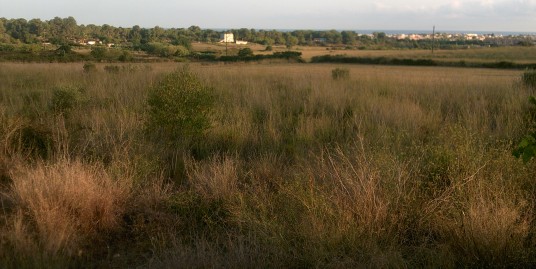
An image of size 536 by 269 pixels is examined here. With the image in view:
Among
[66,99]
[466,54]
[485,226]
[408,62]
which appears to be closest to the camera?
[485,226]

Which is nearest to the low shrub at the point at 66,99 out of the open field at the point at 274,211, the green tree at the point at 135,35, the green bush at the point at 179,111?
the green bush at the point at 179,111

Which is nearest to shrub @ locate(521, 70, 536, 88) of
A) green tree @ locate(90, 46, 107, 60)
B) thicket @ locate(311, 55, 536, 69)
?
thicket @ locate(311, 55, 536, 69)

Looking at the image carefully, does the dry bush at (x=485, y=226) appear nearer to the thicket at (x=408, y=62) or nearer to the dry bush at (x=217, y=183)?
the dry bush at (x=217, y=183)

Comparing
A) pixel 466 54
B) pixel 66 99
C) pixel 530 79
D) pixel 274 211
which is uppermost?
pixel 466 54

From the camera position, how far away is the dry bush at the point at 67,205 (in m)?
4.09

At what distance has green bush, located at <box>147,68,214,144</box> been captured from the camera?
8.05 meters

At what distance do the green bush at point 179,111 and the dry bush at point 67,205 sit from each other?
3.06m

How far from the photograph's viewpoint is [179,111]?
8039mm

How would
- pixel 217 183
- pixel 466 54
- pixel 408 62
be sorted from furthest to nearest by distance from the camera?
pixel 466 54, pixel 408 62, pixel 217 183

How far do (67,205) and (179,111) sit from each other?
12.1ft

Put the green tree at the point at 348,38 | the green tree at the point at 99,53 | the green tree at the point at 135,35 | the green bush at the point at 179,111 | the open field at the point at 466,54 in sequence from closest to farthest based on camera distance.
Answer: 1. the green bush at the point at 179,111
2. the green tree at the point at 99,53
3. the open field at the point at 466,54
4. the green tree at the point at 135,35
5. the green tree at the point at 348,38

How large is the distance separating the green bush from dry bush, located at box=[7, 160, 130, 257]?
3062mm

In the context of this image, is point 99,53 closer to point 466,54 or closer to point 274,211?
point 274,211

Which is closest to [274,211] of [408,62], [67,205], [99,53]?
[67,205]
